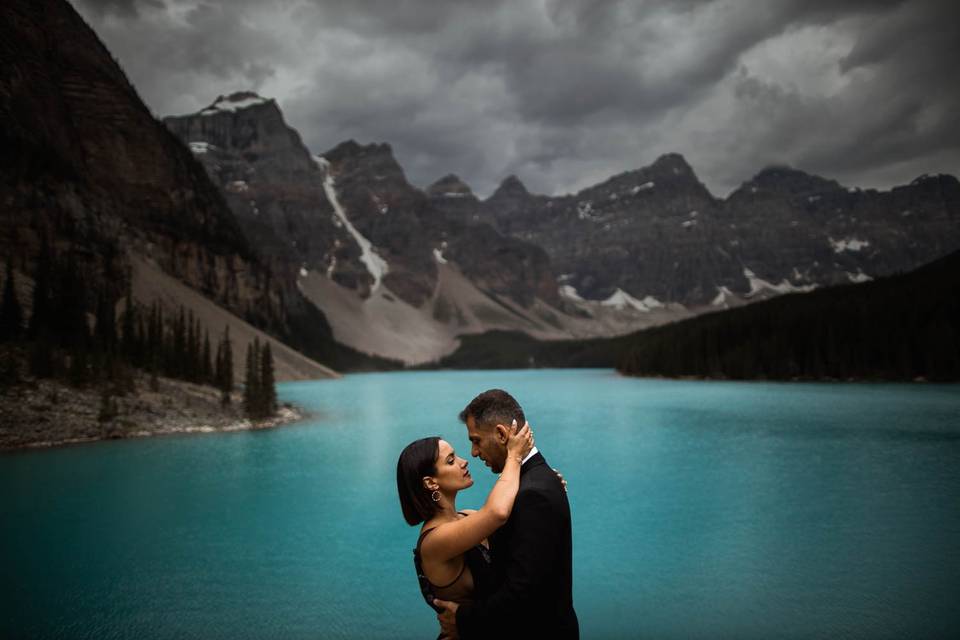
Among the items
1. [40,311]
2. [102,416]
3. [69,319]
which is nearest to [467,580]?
[102,416]

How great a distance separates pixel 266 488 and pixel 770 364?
7931 cm

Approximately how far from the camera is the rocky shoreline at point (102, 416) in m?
27.8

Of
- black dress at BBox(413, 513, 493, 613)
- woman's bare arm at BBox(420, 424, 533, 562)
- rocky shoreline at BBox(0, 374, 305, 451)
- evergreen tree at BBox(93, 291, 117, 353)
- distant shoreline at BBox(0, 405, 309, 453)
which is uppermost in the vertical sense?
evergreen tree at BBox(93, 291, 117, 353)

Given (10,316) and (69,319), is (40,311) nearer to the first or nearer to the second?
(69,319)

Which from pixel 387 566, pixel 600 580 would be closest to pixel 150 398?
pixel 387 566

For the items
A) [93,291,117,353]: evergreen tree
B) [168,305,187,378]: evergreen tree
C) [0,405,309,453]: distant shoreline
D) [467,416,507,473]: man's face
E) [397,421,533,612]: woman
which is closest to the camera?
[397,421,533,612]: woman

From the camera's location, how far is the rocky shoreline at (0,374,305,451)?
2775cm

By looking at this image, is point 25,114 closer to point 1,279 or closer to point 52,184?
point 52,184

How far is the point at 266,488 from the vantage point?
20250mm

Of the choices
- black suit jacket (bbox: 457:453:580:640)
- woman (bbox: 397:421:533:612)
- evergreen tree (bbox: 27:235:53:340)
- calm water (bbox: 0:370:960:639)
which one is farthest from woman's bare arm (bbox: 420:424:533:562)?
evergreen tree (bbox: 27:235:53:340)

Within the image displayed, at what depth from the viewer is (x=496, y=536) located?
3184 millimetres

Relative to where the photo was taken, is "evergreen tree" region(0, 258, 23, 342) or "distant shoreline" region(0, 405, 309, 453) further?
"evergreen tree" region(0, 258, 23, 342)

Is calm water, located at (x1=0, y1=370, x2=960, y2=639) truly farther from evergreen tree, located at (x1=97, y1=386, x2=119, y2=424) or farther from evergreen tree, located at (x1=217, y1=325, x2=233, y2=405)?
evergreen tree, located at (x1=217, y1=325, x2=233, y2=405)

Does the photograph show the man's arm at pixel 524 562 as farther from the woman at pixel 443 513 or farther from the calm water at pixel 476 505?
the calm water at pixel 476 505
